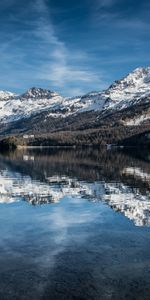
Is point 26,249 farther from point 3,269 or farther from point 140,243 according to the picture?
point 140,243

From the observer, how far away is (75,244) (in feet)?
121

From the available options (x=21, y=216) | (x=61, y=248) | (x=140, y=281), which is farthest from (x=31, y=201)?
(x=140, y=281)

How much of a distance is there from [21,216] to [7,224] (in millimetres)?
3844

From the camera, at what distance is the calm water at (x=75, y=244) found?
26875 mm

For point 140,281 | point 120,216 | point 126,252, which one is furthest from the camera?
point 120,216

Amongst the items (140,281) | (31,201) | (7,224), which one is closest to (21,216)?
(7,224)

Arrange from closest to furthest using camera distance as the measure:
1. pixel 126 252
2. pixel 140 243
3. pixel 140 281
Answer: pixel 140 281, pixel 126 252, pixel 140 243

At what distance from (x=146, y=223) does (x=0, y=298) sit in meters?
21.1

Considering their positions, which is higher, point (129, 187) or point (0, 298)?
point (129, 187)

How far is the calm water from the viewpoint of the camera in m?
26.9

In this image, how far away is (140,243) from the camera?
36.6 m

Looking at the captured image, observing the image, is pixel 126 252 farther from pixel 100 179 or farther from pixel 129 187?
pixel 100 179

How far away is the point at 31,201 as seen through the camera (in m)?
58.9

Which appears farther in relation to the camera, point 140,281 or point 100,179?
point 100,179
